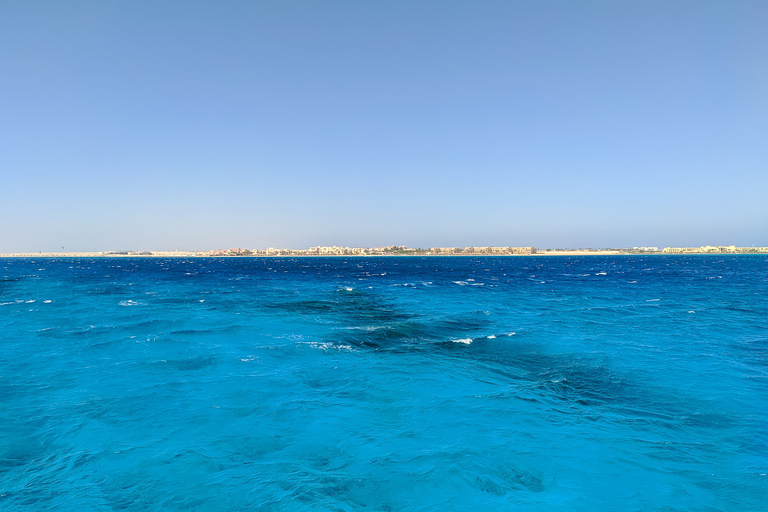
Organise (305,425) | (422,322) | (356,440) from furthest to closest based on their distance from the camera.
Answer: (422,322) → (305,425) → (356,440)

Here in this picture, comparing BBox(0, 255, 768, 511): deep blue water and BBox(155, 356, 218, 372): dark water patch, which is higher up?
BBox(0, 255, 768, 511): deep blue water

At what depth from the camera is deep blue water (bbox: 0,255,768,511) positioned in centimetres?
939

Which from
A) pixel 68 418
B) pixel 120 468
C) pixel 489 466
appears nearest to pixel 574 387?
pixel 489 466

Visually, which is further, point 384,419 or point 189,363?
point 189,363

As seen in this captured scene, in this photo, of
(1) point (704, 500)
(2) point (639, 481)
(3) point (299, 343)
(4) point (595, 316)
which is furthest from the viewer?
(4) point (595, 316)

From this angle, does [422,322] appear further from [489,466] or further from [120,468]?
[120,468]

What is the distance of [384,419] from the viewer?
13.5 meters

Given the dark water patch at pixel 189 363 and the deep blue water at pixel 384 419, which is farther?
the dark water patch at pixel 189 363

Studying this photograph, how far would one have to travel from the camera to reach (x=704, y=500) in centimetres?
916

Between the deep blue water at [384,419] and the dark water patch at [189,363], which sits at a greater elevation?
the deep blue water at [384,419]

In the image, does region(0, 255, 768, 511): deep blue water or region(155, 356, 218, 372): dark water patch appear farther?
region(155, 356, 218, 372): dark water patch

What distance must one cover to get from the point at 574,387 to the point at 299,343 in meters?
16.3

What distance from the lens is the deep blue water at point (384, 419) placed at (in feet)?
30.8

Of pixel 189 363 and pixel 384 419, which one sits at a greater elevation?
pixel 384 419
